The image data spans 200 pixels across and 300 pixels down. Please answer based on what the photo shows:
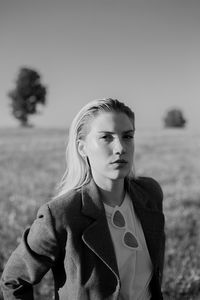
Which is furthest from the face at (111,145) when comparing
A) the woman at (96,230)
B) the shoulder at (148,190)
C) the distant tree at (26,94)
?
the distant tree at (26,94)

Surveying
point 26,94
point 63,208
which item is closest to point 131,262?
point 63,208

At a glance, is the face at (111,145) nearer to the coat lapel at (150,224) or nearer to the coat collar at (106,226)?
the coat collar at (106,226)

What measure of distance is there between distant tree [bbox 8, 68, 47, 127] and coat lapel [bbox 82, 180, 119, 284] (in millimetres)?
73201

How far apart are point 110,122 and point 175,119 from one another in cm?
9904

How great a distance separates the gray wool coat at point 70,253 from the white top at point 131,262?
0.09m

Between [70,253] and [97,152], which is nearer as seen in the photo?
[70,253]

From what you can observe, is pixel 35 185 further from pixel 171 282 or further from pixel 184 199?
pixel 171 282

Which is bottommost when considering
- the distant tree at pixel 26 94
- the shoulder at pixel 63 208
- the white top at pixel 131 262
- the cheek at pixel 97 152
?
the white top at pixel 131 262

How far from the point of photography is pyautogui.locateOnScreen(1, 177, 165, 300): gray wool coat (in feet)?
8.89

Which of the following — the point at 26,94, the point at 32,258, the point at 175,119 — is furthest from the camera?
the point at 175,119

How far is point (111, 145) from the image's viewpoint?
290cm

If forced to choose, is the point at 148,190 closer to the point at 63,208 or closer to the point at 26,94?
the point at 63,208

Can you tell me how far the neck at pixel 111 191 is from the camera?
9.94ft

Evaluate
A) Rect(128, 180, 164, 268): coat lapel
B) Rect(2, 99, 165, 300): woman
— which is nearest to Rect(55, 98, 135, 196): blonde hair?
Rect(2, 99, 165, 300): woman
